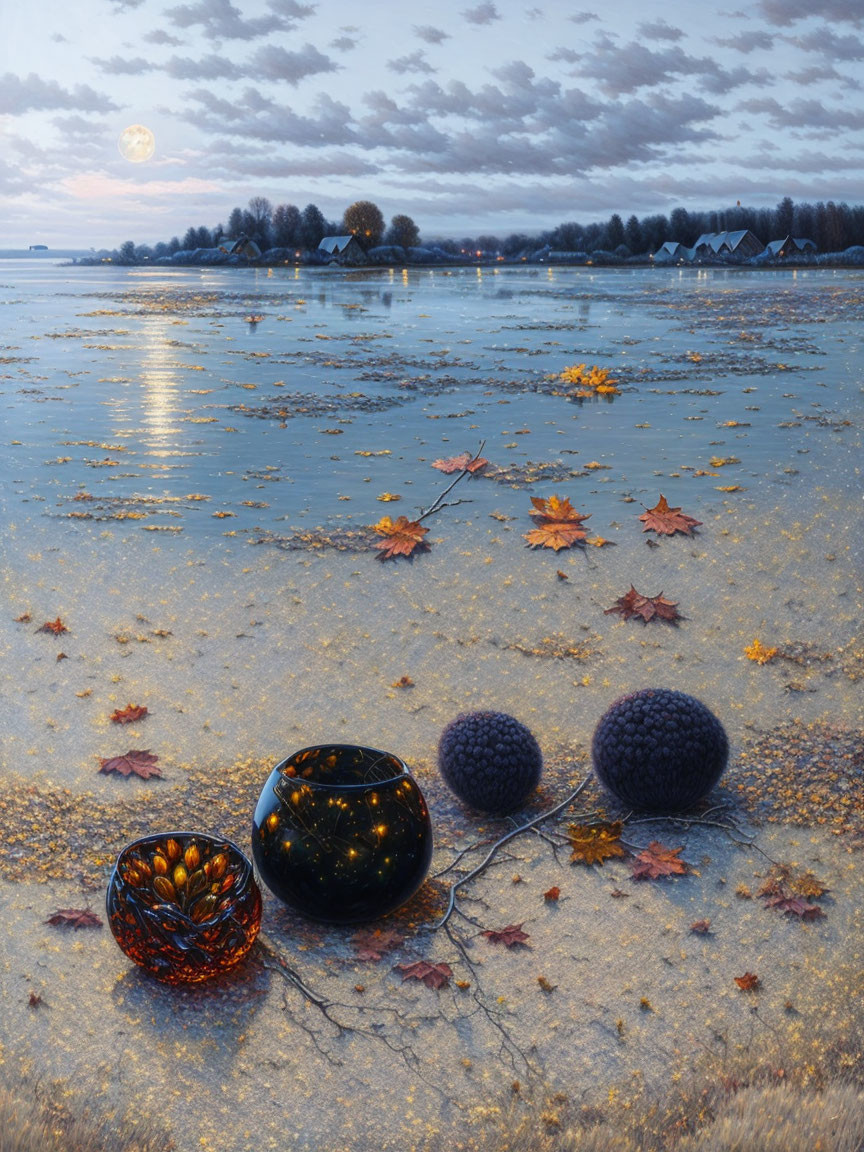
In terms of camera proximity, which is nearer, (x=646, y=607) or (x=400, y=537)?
(x=646, y=607)

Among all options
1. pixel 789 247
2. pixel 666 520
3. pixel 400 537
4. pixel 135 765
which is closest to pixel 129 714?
pixel 135 765

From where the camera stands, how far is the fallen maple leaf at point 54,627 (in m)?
6.82

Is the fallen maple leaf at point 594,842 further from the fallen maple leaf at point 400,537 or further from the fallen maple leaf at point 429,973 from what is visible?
the fallen maple leaf at point 400,537

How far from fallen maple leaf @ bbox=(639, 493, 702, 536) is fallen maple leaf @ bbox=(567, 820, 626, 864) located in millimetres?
3555

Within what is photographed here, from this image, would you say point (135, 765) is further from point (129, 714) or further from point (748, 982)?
point (748, 982)

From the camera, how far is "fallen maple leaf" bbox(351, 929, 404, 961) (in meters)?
4.22

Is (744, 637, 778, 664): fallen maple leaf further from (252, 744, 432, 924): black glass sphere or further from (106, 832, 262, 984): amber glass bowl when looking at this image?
(106, 832, 262, 984): amber glass bowl

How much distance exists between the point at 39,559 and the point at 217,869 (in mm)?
4524

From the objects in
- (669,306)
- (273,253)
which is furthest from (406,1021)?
(273,253)

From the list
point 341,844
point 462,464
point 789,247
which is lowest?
point 341,844

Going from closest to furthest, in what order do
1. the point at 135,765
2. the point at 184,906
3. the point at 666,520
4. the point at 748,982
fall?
1. the point at 184,906
2. the point at 748,982
3. the point at 135,765
4. the point at 666,520

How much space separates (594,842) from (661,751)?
580 millimetres

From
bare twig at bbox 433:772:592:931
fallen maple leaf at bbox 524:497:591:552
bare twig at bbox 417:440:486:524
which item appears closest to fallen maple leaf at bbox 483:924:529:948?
bare twig at bbox 433:772:592:931

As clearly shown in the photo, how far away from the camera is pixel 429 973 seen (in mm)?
4094
